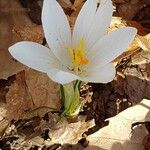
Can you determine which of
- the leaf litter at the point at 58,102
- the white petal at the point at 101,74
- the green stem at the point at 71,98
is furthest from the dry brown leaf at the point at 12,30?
the white petal at the point at 101,74

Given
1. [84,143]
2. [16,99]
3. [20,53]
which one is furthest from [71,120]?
[20,53]

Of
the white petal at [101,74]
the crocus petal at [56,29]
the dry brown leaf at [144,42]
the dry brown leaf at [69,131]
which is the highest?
the crocus petal at [56,29]

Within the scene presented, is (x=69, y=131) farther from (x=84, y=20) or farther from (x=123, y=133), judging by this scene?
(x=84, y=20)

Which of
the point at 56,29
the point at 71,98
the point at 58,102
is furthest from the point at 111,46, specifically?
the point at 58,102

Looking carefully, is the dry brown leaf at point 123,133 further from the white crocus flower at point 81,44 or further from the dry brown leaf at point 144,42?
the dry brown leaf at point 144,42

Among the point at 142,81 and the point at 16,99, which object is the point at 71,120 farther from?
the point at 142,81

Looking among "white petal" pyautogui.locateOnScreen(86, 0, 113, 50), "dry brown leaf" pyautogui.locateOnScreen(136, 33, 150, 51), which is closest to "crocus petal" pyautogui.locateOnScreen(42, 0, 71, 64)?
"white petal" pyautogui.locateOnScreen(86, 0, 113, 50)

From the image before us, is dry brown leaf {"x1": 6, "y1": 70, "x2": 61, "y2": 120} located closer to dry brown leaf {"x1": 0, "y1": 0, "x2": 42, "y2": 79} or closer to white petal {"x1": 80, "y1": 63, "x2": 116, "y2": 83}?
dry brown leaf {"x1": 0, "y1": 0, "x2": 42, "y2": 79}
